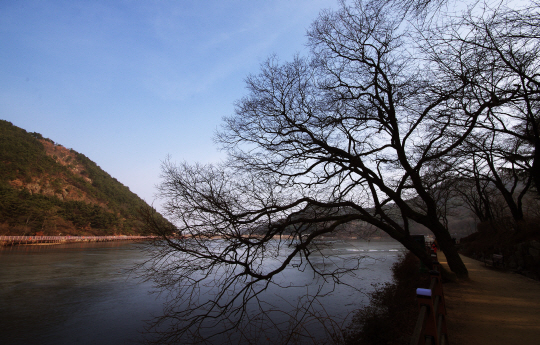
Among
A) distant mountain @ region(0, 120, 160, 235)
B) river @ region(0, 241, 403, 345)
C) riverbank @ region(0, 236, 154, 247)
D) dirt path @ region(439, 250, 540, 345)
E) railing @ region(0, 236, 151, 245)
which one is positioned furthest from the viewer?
distant mountain @ region(0, 120, 160, 235)

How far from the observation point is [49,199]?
61.1m

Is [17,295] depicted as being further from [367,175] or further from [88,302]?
[367,175]

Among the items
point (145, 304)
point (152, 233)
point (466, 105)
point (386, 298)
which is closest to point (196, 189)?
point (152, 233)

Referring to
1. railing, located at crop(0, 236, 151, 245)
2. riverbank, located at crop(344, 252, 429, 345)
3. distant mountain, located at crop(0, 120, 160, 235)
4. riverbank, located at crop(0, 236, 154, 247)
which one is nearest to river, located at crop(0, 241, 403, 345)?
riverbank, located at crop(344, 252, 429, 345)

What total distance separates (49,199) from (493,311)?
2963 inches

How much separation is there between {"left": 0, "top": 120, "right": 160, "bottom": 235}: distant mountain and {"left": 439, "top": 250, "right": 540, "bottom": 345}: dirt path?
4225cm

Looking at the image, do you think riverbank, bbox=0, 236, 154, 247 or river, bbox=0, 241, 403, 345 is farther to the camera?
riverbank, bbox=0, 236, 154, 247

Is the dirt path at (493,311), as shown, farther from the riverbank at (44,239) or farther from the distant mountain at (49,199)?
the riverbank at (44,239)

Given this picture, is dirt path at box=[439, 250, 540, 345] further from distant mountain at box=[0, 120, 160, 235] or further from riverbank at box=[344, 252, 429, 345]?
distant mountain at box=[0, 120, 160, 235]

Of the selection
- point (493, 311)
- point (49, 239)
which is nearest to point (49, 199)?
point (49, 239)

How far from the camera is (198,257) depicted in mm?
5418

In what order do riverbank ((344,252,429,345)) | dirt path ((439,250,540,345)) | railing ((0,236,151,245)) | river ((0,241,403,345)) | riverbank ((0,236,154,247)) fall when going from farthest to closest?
railing ((0,236,151,245)), riverbank ((0,236,154,247)), river ((0,241,403,345)), riverbank ((344,252,429,345)), dirt path ((439,250,540,345))

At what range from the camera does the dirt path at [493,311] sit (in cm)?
451

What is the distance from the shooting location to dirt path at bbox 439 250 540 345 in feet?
14.8
